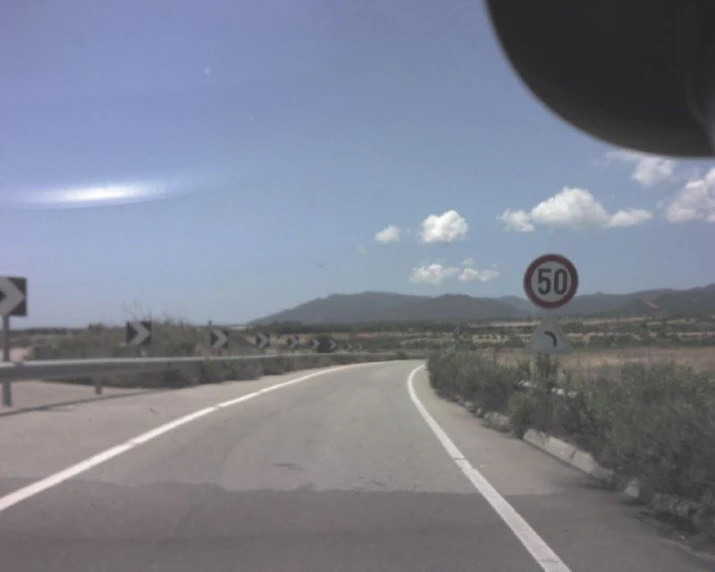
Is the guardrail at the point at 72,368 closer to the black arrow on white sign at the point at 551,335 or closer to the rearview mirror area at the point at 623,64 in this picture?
the black arrow on white sign at the point at 551,335

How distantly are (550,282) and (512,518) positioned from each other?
622 cm

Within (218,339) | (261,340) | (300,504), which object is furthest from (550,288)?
(261,340)

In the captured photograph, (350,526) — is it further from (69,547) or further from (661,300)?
(661,300)

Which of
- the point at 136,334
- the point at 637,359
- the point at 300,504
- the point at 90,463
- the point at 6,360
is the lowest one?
the point at 300,504

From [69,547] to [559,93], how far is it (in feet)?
17.8

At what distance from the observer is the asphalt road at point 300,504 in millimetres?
6645

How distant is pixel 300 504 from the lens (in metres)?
8.58

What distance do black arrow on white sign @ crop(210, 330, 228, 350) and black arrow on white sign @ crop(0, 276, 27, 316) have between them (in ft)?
58.0

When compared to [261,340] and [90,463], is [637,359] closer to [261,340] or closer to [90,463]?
[90,463]

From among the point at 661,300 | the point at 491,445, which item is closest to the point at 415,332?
the point at 661,300

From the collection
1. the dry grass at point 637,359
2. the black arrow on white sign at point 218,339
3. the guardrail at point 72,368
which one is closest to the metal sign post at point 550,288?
the dry grass at point 637,359

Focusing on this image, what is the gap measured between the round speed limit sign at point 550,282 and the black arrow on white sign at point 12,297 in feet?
33.8

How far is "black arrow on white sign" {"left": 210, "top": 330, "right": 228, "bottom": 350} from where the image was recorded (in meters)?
34.9

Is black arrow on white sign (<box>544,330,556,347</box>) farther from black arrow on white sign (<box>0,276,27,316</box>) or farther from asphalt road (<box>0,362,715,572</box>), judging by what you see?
black arrow on white sign (<box>0,276,27,316</box>)
